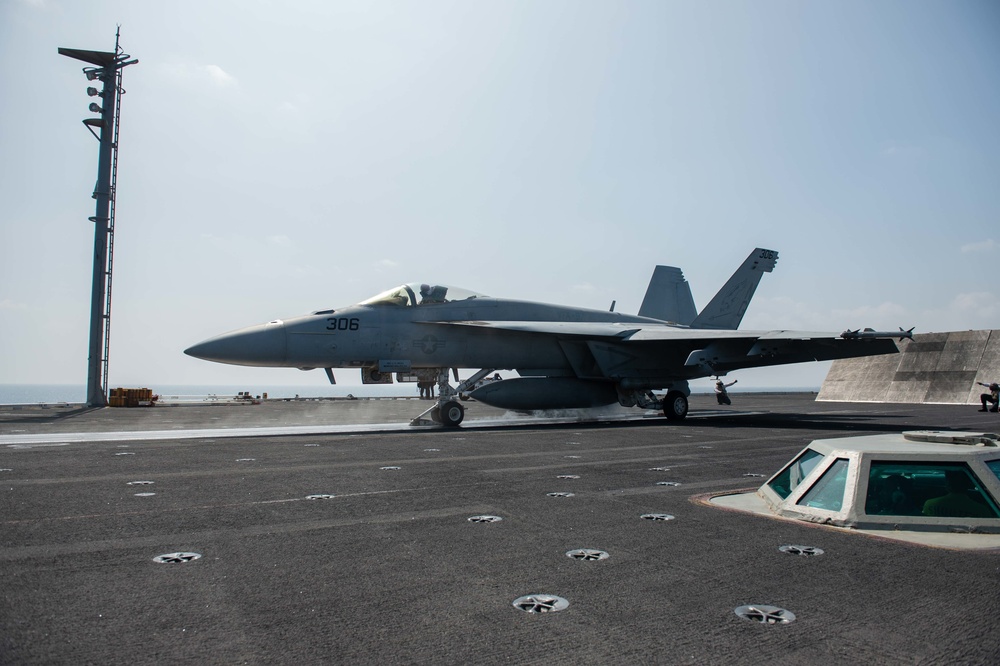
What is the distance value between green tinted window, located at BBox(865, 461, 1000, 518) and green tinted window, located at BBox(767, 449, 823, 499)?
54 cm

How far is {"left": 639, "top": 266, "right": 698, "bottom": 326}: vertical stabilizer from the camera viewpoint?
24.5 metres

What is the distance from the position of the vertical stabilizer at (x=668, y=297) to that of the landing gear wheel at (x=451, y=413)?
9707 mm

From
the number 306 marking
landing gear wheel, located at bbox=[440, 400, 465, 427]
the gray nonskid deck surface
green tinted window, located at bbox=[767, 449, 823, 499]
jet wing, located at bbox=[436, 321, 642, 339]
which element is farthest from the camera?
jet wing, located at bbox=[436, 321, 642, 339]

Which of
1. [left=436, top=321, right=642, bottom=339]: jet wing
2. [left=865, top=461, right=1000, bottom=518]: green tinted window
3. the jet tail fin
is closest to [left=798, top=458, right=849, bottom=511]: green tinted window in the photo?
[left=865, top=461, right=1000, bottom=518]: green tinted window

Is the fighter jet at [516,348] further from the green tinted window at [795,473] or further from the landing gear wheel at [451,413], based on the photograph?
the green tinted window at [795,473]

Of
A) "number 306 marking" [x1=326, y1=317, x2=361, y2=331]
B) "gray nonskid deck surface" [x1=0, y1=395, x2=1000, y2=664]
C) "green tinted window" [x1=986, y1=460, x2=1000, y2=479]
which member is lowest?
"gray nonskid deck surface" [x1=0, y1=395, x2=1000, y2=664]

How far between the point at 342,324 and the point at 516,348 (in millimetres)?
4992

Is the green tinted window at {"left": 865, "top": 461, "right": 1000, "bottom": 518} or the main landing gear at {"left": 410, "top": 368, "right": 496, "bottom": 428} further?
the main landing gear at {"left": 410, "top": 368, "right": 496, "bottom": 428}

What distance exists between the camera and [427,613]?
11.5ft

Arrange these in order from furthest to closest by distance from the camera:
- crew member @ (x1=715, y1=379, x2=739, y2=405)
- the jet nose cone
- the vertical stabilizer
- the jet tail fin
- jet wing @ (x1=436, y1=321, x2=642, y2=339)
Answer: crew member @ (x1=715, y1=379, x2=739, y2=405) < the vertical stabilizer < the jet tail fin < jet wing @ (x1=436, y1=321, x2=642, y2=339) < the jet nose cone

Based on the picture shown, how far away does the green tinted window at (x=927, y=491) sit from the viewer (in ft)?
16.7

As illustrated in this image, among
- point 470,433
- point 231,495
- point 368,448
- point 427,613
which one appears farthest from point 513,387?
point 427,613

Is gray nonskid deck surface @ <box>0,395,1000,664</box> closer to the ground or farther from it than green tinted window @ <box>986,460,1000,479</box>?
closer to the ground

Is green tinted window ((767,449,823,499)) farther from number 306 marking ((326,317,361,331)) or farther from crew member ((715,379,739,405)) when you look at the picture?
crew member ((715,379,739,405))
